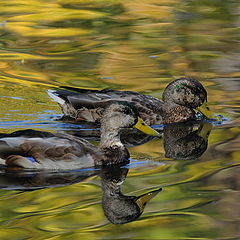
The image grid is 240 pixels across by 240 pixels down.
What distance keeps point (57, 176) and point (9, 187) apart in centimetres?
62

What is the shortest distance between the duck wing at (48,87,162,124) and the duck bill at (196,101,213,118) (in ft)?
1.86

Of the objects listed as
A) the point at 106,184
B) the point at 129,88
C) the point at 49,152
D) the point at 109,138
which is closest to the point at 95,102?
the point at 129,88

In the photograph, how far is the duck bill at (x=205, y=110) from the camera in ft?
38.5

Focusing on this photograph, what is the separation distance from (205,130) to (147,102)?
101cm

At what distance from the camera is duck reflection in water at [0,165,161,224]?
7.54m

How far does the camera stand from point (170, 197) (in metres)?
7.90

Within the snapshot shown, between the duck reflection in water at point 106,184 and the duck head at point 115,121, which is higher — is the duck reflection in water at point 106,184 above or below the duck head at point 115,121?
below

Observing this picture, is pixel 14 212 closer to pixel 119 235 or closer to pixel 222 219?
pixel 119 235

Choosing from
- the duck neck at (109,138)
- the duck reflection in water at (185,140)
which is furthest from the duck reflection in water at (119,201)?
the duck reflection in water at (185,140)

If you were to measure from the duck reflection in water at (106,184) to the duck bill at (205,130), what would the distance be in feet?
6.50

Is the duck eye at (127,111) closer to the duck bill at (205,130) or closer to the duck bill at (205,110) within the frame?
the duck bill at (205,130)

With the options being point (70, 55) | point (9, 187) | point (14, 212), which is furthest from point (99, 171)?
point (70, 55)

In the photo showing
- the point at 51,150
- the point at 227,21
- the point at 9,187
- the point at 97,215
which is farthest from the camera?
the point at 227,21

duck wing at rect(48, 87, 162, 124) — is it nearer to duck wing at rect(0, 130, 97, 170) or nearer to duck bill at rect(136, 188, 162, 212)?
duck wing at rect(0, 130, 97, 170)
